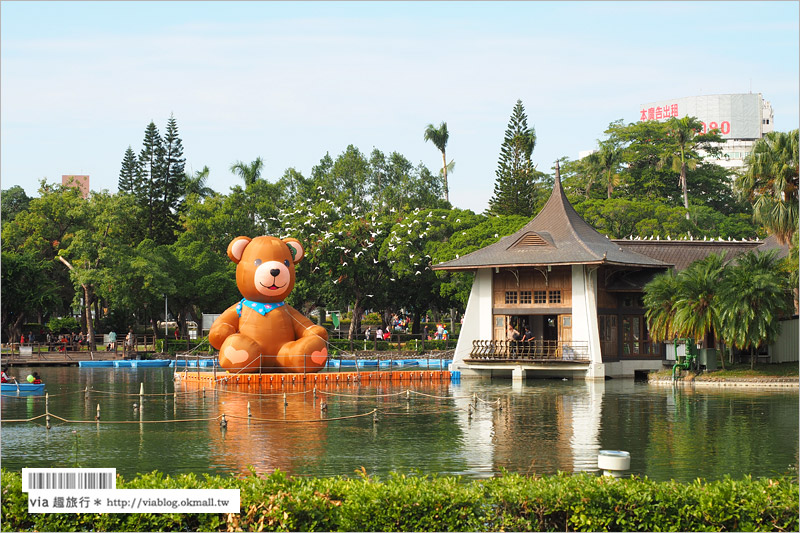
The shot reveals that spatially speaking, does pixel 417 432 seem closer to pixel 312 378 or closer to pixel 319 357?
pixel 319 357

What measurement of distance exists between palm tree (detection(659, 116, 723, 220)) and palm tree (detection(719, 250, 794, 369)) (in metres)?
37.5

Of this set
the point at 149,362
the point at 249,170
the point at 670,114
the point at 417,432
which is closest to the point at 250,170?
the point at 249,170

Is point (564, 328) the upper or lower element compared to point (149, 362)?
upper

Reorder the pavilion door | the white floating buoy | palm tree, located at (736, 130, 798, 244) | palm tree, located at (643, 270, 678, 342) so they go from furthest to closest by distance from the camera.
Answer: the pavilion door, palm tree, located at (643, 270, 678, 342), palm tree, located at (736, 130, 798, 244), the white floating buoy

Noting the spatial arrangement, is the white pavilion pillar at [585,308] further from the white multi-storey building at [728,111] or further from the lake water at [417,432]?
the white multi-storey building at [728,111]

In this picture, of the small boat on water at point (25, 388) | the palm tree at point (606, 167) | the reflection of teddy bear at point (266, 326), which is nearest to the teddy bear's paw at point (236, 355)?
the reflection of teddy bear at point (266, 326)

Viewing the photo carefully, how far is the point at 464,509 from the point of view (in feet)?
32.6

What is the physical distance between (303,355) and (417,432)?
1204 cm

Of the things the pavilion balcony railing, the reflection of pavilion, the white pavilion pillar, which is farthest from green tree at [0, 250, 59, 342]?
the reflection of pavilion

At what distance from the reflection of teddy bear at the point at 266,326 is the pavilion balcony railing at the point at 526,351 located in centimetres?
823

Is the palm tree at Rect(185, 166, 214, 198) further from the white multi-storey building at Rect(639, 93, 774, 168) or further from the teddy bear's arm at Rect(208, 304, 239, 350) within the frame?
the white multi-storey building at Rect(639, 93, 774, 168)

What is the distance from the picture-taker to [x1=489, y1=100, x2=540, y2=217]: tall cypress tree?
63.0 metres

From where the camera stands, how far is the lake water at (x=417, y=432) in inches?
646

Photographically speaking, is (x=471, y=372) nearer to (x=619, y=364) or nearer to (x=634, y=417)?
(x=619, y=364)
